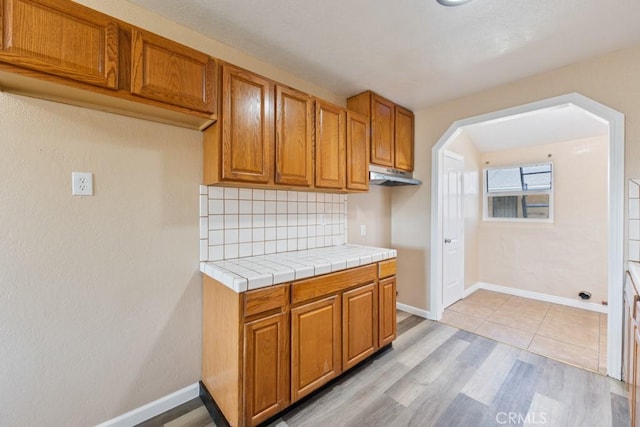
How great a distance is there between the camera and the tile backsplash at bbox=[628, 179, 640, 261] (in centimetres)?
186

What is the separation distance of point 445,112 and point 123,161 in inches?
115

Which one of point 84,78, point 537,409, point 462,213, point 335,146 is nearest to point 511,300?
point 462,213

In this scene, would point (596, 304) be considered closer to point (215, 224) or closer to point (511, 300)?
point (511, 300)

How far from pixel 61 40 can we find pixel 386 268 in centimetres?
234

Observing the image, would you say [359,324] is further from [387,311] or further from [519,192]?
[519,192]

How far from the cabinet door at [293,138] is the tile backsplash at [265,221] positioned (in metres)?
0.32

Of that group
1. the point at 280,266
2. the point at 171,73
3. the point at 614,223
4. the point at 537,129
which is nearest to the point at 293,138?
the point at 171,73

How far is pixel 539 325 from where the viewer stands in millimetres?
2834

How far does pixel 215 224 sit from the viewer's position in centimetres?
188

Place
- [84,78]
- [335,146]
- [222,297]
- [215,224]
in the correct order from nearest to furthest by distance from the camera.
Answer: [84,78] → [222,297] → [215,224] → [335,146]

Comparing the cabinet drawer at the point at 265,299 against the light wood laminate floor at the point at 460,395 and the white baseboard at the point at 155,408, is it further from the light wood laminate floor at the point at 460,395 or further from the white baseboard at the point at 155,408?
the white baseboard at the point at 155,408

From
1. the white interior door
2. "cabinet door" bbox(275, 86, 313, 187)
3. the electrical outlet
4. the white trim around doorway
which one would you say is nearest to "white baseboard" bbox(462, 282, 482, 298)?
the white interior door

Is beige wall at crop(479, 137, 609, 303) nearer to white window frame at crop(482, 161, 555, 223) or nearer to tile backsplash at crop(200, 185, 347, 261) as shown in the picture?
white window frame at crop(482, 161, 555, 223)

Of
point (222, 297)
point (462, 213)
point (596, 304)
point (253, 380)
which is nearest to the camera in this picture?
point (253, 380)
